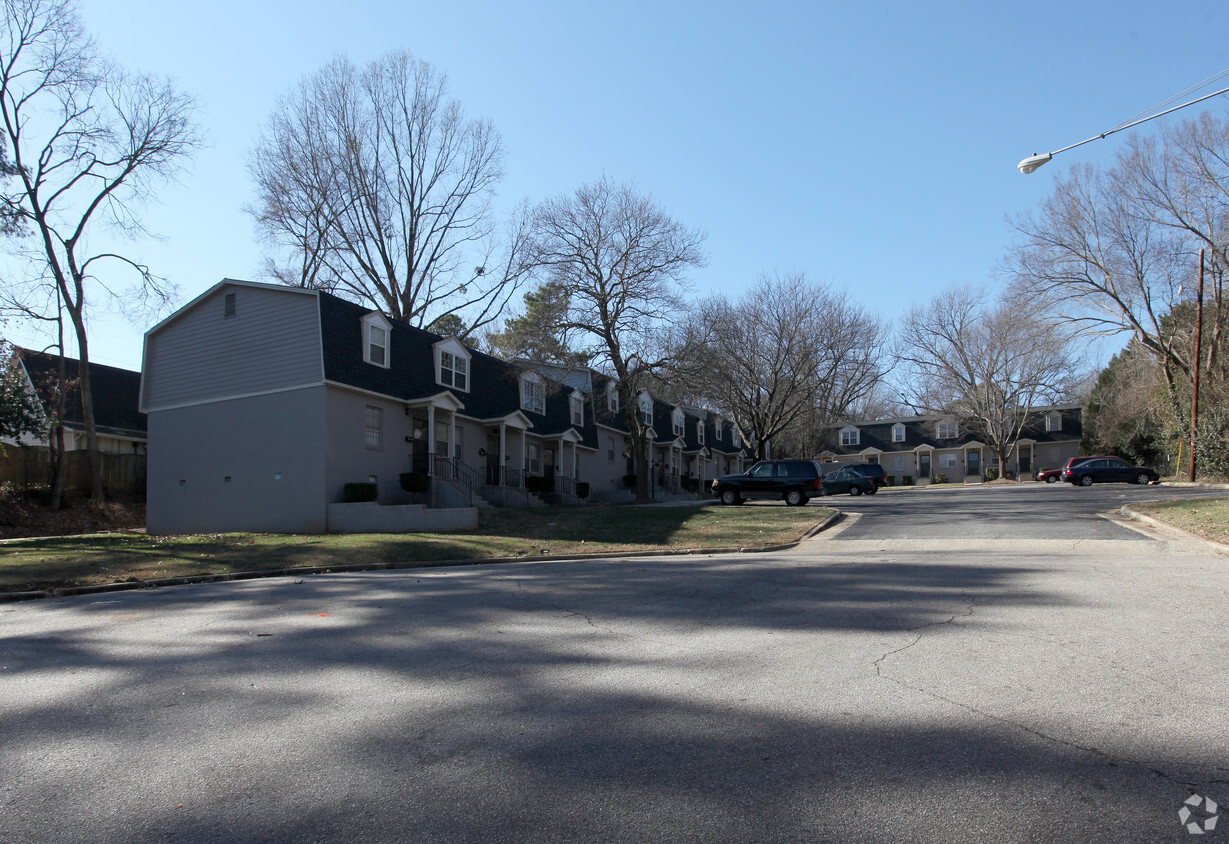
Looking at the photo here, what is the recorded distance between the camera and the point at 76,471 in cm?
2991

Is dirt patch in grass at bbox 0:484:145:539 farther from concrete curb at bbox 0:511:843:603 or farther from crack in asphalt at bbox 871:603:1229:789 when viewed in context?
crack in asphalt at bbox 871:603:1229:789

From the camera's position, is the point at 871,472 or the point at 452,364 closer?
the point at 452,364

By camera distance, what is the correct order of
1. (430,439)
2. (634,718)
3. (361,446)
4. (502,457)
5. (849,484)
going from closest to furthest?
(634,718) → (361,446) → (430,439) → (502,457) → (849,484)

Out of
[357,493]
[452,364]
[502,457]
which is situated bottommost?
[357,493]

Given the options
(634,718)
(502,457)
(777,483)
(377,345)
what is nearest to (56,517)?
(377,345)

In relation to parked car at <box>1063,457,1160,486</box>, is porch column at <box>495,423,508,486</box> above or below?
above

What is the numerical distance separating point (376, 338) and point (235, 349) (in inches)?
168

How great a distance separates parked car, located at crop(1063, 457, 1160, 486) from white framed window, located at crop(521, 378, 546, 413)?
28.6 m

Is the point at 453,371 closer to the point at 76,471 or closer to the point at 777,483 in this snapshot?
the point at 777,483

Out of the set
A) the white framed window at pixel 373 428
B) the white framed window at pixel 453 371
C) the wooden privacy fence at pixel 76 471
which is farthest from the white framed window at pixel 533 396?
the wooden privacy fence at pixel 76 471

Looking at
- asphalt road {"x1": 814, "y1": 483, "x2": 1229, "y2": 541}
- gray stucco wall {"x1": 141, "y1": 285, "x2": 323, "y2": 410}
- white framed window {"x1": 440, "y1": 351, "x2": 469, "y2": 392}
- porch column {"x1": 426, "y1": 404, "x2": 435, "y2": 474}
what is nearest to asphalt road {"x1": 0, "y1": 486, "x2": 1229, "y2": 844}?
asphalt road {"x1": 814, "y1": 483, "x2": 1229, "y2": 541}

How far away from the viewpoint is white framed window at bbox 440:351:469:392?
27.0 meters

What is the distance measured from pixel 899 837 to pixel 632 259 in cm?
2544

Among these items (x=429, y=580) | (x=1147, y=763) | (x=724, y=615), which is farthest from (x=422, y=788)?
(x=429, y=580)
